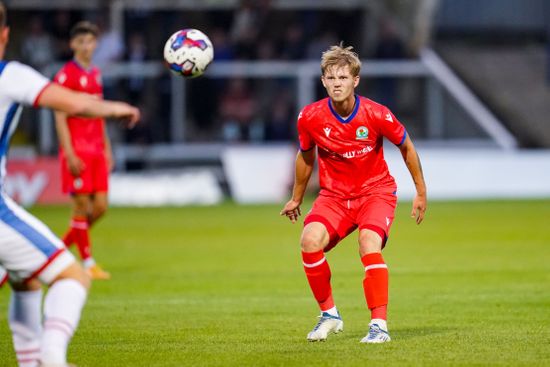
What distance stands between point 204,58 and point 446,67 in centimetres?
2223

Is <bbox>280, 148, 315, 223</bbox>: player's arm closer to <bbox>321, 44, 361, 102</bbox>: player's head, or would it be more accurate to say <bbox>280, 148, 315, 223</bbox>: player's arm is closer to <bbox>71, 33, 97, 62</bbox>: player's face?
<bbox>321, 44, 361, 102</bbox>: player's head

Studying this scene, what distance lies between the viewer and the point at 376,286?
Answer: 8500 millimetres

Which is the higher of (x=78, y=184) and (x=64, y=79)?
(x=64, y=79)

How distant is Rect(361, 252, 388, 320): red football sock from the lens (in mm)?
8461

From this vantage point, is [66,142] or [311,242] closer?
[311,242]

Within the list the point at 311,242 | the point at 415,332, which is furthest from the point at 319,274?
the point at 415,332

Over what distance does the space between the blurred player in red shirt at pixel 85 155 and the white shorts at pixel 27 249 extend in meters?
7.01

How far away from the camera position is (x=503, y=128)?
30062mm

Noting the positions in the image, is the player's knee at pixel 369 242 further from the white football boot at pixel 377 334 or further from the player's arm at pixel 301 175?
the player's arm at pixel 301 175

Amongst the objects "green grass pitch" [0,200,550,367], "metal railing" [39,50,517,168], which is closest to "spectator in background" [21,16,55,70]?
"metal railing" [39,50,517,168]

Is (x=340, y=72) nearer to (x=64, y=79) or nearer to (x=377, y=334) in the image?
(x=377, y=334)

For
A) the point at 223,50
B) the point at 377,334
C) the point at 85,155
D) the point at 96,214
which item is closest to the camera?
the point at 377,334

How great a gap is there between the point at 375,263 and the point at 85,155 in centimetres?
613

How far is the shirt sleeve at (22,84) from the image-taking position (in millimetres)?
6289
